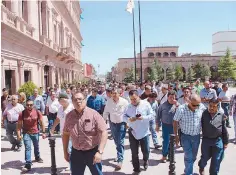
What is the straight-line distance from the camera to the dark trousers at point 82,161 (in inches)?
151

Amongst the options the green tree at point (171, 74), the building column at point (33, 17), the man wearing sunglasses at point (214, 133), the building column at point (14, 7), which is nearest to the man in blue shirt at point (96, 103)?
the man wearing sunglasses at point (214, 133)

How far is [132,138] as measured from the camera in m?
5.51

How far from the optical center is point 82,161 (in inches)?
152

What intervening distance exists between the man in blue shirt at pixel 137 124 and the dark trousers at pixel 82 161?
168cm

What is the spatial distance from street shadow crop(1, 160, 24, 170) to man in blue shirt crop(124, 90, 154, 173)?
9.65ft

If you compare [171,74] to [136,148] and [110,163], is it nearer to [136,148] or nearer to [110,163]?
[110,163]

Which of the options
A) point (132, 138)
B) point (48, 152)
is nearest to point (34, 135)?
point (48, 152)

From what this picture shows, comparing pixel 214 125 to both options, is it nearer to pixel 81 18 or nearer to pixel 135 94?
pixel 135 94

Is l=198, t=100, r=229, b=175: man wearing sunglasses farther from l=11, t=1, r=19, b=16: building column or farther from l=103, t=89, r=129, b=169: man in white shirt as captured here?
l=11, t=1, r=19, b=16: building column

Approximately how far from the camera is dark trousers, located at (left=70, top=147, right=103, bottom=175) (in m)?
3.83

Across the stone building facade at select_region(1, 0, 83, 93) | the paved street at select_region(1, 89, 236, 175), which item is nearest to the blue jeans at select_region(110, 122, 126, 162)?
the paved street at select_region(1, 89, 236, 175)

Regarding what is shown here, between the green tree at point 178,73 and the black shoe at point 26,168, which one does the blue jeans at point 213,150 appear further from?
the green tree at point 178,73

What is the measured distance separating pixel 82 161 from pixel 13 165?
11.3 feet

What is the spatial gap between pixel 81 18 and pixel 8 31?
4867cm
